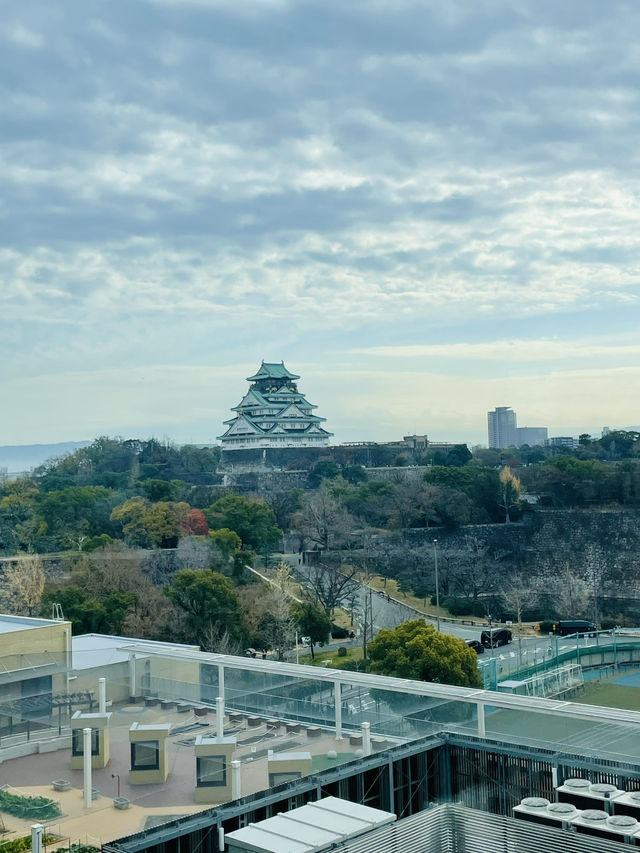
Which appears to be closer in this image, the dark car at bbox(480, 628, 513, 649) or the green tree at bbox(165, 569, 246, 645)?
the green tree at bbox(165, 569, 246, 645)

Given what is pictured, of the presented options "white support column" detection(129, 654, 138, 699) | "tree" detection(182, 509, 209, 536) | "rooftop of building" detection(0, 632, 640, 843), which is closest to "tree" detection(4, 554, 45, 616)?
"tree" detection(182, 509, 209, 536)

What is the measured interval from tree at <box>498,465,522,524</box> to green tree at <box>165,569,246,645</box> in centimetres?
1841

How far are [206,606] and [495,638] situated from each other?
7783 millimetres

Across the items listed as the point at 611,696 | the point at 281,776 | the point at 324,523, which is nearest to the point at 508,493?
the point at 324,523

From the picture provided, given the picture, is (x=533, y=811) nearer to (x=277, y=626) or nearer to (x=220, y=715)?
(x=220, y=715)

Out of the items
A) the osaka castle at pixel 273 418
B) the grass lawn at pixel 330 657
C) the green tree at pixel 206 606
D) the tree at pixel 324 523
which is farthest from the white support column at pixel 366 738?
the osaka castle at pixel 273 418

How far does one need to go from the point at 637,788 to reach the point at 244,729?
350cm

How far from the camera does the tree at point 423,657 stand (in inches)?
617

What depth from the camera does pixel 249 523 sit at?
3164 centimetres

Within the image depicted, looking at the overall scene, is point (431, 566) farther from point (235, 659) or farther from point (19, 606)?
point (235, 659)

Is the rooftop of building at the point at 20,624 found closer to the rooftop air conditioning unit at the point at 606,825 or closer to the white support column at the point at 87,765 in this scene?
the white support column at the point at 87,765

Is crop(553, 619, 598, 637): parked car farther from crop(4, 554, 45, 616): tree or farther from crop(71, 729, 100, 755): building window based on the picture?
crop(71, 729, 100, 755): building window

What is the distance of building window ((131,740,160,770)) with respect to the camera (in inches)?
291

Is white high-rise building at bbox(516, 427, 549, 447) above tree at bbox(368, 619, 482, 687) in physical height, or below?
above
